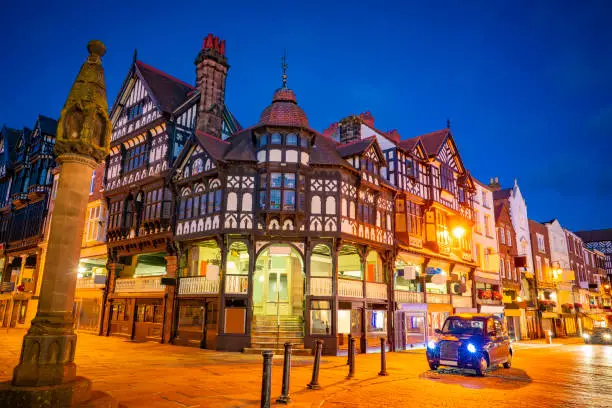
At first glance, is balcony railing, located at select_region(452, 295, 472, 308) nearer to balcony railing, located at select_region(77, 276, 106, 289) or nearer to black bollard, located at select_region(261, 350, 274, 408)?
balcony railing, located at select_region(77, 276, 106, 289)

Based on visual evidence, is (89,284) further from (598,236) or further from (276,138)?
(598,236)

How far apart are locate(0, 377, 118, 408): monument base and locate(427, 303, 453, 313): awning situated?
913 inches

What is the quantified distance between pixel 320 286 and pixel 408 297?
7357mm

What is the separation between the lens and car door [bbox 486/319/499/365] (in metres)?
13.2

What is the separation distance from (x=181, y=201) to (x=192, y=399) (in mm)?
16474

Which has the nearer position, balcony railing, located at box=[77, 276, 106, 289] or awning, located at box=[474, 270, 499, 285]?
balcony railing, located at box=[77, 276, 106, 289]

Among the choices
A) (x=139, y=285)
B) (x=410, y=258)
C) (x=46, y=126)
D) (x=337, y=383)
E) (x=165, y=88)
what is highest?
(x=46, y=126)

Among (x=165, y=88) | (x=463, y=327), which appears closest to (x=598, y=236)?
(x=463, y=327)

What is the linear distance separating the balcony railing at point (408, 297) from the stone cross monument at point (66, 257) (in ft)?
65.1

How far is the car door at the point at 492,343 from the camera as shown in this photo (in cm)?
1323

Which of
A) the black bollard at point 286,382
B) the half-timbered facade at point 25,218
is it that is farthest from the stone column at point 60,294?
the half-timbered facade at point 25,218

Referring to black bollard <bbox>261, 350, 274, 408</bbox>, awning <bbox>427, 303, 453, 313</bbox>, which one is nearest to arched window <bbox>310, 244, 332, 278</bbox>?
awning <bbox>427, 303, 453, 313</bbox>

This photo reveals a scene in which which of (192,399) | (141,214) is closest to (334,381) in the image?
(192,399)

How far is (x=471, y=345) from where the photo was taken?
12.8 m
